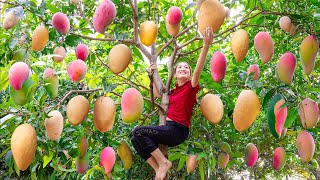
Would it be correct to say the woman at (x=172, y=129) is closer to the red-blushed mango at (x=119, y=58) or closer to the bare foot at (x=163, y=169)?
the bare foot at (x=163, y=169)

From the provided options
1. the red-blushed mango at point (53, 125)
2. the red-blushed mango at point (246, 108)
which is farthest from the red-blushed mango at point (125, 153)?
the red-blushed mango at point (246, 108)

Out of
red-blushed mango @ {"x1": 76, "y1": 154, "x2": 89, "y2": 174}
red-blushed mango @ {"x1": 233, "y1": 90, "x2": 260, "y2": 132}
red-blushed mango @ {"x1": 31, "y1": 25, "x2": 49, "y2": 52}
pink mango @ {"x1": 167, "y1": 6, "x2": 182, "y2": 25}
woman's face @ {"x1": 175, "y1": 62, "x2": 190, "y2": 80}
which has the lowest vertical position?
red-blushed mango @ {"x1": 76, "y1": 154, "x2": 89, "y2": 174}

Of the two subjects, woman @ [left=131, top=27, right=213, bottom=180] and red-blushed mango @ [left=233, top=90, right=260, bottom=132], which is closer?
red-blushed mango @ [left=233, top=90, right=260, bottom=132]

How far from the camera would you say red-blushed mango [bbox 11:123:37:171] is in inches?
55.7

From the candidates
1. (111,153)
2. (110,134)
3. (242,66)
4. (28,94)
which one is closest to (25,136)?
(28,94)

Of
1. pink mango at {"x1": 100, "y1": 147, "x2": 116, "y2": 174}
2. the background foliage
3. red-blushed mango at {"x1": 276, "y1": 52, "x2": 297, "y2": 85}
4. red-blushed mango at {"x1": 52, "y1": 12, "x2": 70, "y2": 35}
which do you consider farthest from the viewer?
pink mango at {"x1": 100, "y1": 147, "x2": 116, "y2": 174}

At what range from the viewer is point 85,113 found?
1.78m

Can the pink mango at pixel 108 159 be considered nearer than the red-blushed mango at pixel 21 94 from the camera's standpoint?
No

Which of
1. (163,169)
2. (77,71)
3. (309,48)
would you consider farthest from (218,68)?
(77,71)

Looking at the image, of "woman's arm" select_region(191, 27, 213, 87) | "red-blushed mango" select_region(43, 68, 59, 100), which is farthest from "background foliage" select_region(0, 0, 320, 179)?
"woman's arm" select_region(191, 27, 213, 87)

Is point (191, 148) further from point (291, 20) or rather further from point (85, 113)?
point (291, 20)

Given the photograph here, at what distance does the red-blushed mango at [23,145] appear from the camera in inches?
55.7

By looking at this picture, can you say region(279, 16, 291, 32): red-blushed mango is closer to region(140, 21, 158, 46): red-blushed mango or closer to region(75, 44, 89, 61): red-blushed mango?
region(140, 21, 158, 46): red-blushed mango

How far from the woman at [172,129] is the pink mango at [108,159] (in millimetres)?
130
